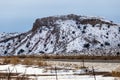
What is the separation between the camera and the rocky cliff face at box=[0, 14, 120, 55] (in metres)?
112

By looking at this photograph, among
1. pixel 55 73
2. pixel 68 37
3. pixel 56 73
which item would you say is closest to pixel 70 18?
pixel 68 37

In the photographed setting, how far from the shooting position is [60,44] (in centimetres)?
11831

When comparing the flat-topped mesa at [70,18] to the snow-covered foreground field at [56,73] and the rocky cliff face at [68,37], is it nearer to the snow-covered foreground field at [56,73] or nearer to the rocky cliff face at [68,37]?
the rocky cliff face at [68,37]

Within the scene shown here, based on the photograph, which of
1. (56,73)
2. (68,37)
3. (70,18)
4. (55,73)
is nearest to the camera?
(56,73)

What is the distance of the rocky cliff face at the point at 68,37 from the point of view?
11244cm

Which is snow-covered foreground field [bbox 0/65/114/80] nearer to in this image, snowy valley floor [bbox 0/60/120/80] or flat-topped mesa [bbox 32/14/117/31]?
snowy valley floor [bbox 0/60/120/80]

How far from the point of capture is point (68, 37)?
4668 inches

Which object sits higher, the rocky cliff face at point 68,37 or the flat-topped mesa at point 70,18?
the flat-topped mesa at point 70,18

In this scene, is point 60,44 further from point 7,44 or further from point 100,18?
point 7,44

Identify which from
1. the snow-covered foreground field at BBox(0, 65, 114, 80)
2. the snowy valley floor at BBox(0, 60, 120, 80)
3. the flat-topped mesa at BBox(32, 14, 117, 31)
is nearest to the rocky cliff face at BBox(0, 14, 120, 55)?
the flat-topped mesa at BBox(32, 14, 117, 31)

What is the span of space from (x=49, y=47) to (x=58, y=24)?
38.0 ft

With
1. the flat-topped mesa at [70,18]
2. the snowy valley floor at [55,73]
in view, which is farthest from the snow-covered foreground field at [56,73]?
the flat-topped mesa at [70,18]

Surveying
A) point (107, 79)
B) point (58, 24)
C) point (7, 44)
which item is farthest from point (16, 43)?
point (107, 79)

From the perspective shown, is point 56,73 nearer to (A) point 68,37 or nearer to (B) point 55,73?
(B) point 55,73
